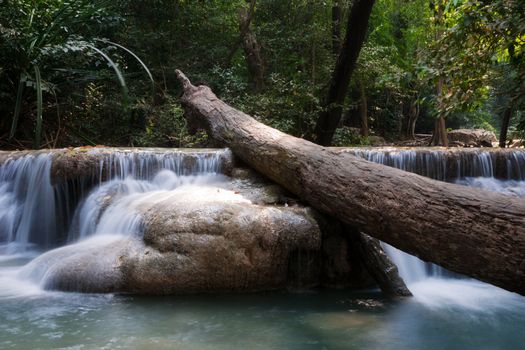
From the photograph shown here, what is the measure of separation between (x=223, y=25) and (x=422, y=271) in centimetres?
1042

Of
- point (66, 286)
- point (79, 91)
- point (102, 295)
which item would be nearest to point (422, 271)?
point (102, 295)

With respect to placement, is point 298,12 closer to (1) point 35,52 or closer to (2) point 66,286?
(1) point 35,52

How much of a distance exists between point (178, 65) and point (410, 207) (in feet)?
34.1

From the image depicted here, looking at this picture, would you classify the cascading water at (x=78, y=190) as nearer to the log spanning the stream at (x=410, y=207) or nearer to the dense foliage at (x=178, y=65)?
the log spanning the stream at (x=410, y=207)

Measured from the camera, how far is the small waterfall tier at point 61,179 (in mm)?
6559

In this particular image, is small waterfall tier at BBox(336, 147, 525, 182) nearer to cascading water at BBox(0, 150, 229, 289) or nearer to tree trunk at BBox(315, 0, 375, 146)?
cascading water at BBox(0, 150, 229, 289)

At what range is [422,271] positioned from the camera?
18.5ft

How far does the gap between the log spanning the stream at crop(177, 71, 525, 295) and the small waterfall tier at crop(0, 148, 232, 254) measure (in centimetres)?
113

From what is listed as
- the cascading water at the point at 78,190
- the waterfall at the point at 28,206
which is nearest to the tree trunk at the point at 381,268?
the cascading water at the point at 78,190

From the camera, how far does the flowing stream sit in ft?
11.9

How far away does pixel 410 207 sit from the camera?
3.96 meters

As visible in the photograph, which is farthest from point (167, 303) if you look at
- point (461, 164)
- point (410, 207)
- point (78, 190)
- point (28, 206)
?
point (461, 164)

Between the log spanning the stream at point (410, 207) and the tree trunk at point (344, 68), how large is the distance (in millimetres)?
4203

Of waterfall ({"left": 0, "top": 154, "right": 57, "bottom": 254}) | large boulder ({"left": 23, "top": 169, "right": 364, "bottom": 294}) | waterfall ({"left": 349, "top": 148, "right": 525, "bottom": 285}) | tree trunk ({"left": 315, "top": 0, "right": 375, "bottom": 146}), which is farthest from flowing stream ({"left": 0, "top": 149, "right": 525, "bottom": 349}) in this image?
tree trunk ({"left": 315, "top": 0, "right": 375, "bottom": 146})
